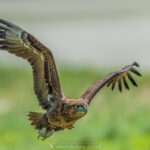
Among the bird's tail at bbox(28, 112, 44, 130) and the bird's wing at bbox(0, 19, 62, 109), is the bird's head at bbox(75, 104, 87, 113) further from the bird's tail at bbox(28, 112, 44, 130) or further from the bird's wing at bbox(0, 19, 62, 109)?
the bird's tail at bbox(28, 112, 44, 130)

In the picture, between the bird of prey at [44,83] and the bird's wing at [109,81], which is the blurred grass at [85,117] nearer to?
the bird's wing at [109,81]

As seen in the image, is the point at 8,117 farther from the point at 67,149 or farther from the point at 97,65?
the point at 97,65

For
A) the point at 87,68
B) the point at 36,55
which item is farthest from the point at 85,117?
the point at 36,55

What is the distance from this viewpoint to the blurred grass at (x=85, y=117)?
42.9 ft

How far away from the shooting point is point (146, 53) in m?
19.8

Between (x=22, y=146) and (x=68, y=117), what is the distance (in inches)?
102

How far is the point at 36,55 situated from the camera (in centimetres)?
1058

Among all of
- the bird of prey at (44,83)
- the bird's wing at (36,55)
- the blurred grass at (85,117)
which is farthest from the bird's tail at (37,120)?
the blurred grass at (85,117)

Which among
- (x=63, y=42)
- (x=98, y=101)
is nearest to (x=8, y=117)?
(x=98, y=101)

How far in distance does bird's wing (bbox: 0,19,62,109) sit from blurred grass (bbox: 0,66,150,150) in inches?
73.7

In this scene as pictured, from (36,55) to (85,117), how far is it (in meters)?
4.12

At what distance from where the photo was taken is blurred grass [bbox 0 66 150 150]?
13.1 meters

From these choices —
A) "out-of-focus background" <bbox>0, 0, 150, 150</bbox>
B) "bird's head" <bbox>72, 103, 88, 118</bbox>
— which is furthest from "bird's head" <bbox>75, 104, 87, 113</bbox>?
"out-of-focus background" <bbox>0, 0, 150, 150</bbox>

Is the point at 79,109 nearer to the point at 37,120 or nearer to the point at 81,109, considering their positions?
the point at 81,109
